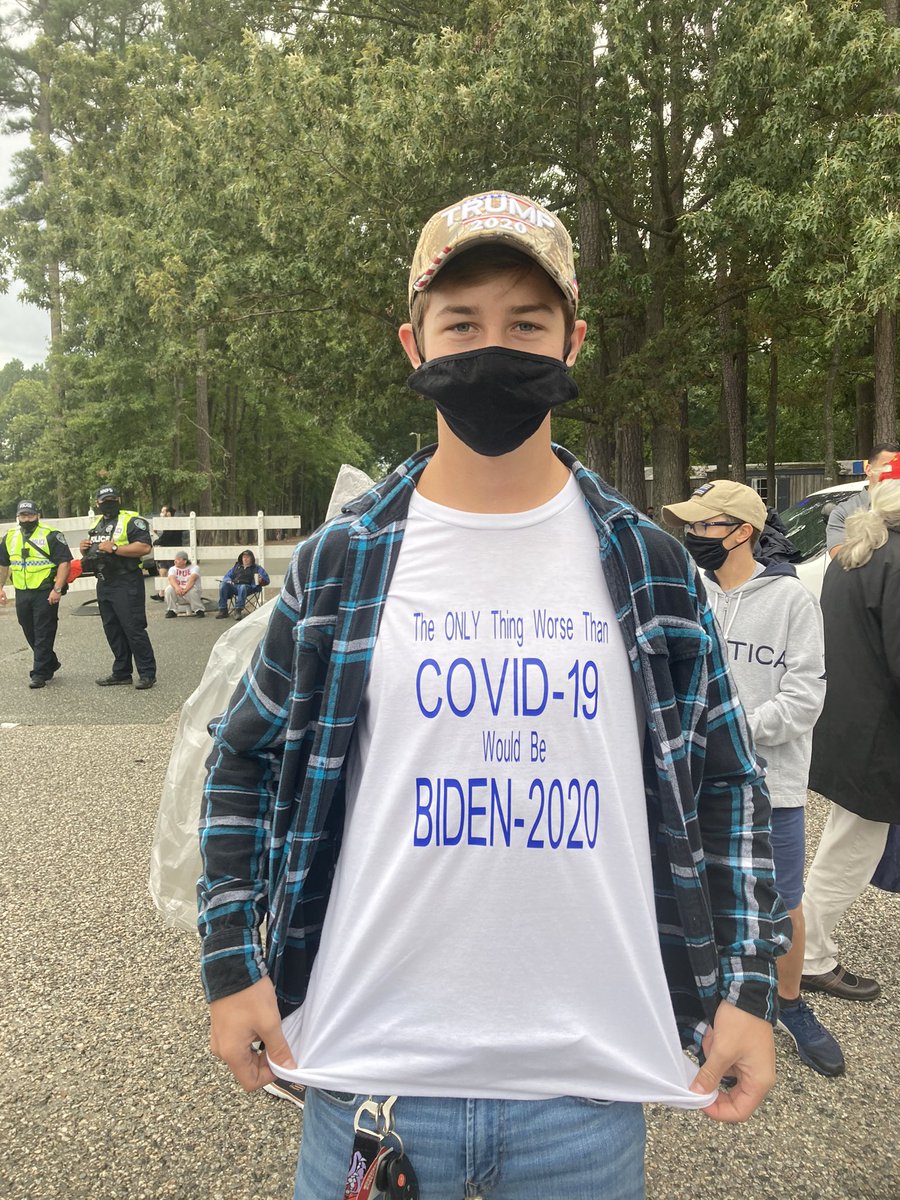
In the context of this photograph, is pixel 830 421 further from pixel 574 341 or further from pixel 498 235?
pixel 498 235

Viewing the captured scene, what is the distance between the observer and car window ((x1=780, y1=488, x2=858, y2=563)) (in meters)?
9.05

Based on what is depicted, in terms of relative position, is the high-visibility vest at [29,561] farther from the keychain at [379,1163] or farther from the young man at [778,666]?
the keychain at [379,1163]

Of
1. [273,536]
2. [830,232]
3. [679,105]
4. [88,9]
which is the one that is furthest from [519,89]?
[273,536]

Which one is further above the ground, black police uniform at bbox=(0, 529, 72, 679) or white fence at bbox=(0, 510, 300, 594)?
white fence at bbox=(0, 510, 300, 594)

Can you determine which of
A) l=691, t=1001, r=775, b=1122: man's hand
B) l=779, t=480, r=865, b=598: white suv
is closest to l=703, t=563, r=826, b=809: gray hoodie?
l=691, t=1001, r=775, b=1122: man's hand

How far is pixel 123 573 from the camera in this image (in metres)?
9.32

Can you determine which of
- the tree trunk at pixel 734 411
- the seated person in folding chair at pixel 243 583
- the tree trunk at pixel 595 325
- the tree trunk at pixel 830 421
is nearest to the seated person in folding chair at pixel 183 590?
the seated person in folding chair at pixel 243 583

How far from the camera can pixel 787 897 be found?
10.1ft

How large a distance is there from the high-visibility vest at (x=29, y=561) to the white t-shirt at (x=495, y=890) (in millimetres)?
9375

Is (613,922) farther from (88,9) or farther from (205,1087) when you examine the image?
(88,9)

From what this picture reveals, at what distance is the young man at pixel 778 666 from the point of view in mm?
3025

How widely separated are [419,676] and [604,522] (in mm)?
372

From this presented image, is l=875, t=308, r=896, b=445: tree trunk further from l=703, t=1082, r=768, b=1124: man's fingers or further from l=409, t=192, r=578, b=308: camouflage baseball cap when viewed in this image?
l=703, t=1082, r=768, b=1124: man's fingers

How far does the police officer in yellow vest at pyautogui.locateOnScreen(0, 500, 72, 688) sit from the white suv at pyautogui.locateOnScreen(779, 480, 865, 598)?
7446 mm
